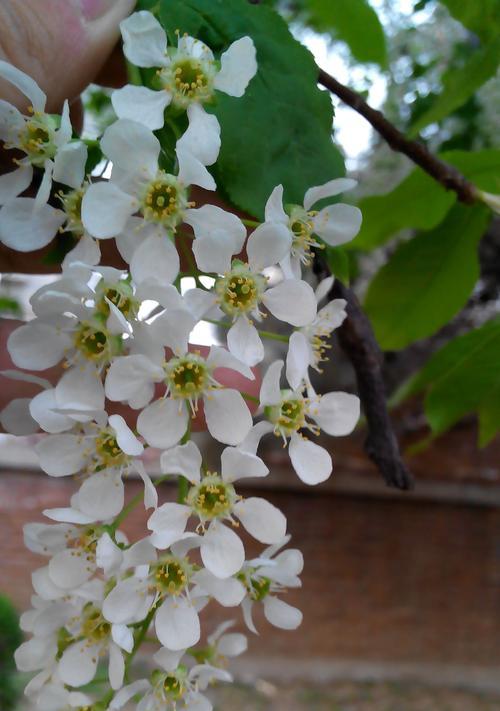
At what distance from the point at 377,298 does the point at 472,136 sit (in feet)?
3.77

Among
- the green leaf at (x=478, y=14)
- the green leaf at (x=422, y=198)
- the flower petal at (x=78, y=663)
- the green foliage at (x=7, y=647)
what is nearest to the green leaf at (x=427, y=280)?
the green leaf at (x=422, y=198)

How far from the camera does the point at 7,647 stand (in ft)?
6.38

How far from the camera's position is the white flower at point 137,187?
336 millimetres

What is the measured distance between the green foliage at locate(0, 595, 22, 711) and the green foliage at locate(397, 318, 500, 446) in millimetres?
1674

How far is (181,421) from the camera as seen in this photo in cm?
36

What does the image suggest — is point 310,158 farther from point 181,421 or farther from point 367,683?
point 367,683

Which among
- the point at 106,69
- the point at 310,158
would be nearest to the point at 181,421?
the point at 310,158

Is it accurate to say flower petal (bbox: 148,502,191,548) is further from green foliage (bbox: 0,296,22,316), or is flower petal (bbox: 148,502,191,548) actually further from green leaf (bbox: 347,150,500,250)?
green foliage (bbox: 0,296,22,316)

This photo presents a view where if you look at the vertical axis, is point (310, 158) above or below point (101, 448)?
above

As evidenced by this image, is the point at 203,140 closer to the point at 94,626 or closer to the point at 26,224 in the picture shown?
the point at 26,224

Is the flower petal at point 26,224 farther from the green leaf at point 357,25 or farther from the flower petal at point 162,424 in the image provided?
the green leaf at point 357,25

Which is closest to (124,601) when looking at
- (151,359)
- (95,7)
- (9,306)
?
(151,359)

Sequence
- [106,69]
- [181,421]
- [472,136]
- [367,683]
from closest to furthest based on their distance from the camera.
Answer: [181,421], [106,69], [472,136], [367,683]

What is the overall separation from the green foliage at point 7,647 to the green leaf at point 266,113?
6.12 feet
